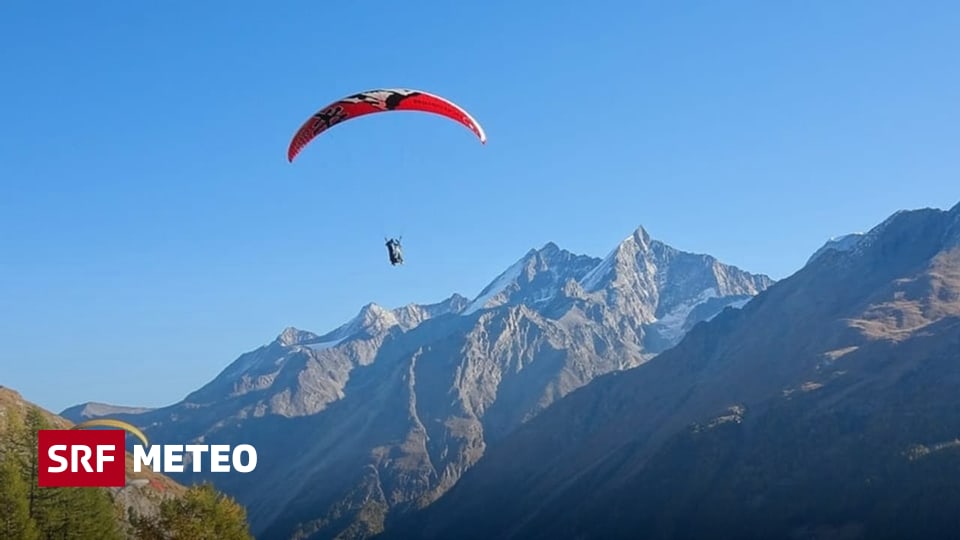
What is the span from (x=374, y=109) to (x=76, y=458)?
3233 centimetres

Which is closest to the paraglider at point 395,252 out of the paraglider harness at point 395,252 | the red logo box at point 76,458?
the paraglider harness at point 395,252

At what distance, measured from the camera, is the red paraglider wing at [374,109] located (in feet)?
214

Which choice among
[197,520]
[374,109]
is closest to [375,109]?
[374,109]

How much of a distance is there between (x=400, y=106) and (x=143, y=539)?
31.9 meters

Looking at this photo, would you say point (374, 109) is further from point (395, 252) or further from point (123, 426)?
point (123, 426)

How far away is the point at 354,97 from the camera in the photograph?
6544 centimetres

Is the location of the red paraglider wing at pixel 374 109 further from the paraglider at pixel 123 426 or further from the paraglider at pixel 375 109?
the paraglider at pixel 123 426

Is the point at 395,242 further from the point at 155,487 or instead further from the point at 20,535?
the point at 155,487

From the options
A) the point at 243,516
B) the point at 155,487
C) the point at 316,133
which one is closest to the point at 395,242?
the point at 316,133

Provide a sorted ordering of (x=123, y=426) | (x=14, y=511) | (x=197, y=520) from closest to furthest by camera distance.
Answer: (x=14, y=511) < (x=197, y=520) < (x=123, y=426)

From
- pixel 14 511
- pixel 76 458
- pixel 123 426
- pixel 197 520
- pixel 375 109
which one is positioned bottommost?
pixel 197 520

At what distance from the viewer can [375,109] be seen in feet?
217

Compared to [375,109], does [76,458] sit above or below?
below

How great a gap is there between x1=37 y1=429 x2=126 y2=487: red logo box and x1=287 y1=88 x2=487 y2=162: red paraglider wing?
2540cm
